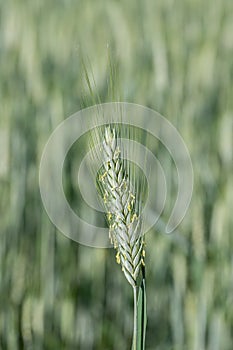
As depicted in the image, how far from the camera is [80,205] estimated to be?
1039mm

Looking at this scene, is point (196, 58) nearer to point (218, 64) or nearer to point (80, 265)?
point (218, 64)

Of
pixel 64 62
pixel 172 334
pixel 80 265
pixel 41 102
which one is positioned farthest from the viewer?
pixel 64 62

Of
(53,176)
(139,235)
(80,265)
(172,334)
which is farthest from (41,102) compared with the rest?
(139,235)

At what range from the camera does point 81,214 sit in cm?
103

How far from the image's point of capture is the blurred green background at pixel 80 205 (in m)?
0.87

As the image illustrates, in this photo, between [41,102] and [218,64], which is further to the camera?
[218,64]

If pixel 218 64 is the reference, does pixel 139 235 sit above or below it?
below

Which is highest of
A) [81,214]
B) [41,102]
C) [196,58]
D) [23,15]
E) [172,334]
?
[23,15]

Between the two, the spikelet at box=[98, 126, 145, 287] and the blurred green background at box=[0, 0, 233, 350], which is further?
the blurred green background at box=[0, 0, 233, 350]

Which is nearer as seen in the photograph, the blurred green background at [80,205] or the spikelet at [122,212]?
the spikelet at [122,212]

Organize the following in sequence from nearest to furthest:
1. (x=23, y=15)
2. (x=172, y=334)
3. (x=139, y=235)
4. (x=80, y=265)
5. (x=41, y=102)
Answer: (x=139, y=235)
(x=172, y=334)
(x=80, y=265)
(x=41, y=102)
(x=23, y=15)

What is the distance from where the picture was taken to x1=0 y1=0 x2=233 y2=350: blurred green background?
2.84 feet

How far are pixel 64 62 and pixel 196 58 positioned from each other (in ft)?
0.67

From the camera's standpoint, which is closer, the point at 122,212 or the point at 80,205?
the point at 122,212
